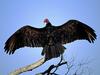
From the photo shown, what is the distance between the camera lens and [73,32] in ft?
33.1

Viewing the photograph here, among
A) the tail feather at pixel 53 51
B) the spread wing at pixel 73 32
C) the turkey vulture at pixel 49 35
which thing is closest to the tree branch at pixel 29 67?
the tail feather at pixel 53 51

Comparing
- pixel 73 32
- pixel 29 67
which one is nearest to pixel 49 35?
pixel 73 32

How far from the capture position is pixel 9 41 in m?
9.48

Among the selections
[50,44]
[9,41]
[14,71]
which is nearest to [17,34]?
[9,41]

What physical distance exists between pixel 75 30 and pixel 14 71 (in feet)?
9.92

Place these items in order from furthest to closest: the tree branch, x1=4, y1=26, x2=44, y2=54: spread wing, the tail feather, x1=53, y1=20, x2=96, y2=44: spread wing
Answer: x1=53, y1=20, x2=96, y2=44: spread wing → x1=4, y1=26, x2=44, y2=54: spread wing → the tail feather → the tree branch

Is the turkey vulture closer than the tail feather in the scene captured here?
No

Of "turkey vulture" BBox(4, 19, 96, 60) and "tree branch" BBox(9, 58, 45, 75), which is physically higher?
"turkey vulture" BBox(4, 19, 96, 60)

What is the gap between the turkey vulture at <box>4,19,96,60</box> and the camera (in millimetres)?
9469

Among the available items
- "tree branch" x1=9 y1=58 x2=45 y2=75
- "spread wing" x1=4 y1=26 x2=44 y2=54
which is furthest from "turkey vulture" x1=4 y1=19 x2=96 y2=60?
"tree branch" x1=9 y1=58 x2=45 y2=75

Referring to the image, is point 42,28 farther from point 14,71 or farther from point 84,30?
point 14,71

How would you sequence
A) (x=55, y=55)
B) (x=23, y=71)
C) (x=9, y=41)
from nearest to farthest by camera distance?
(x=23, y=71)
(x=55, y=55)
(x=9, y=41)

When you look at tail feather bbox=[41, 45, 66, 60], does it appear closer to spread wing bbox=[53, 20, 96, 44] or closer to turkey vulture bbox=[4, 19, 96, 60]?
turkey vulture bbox=[4, 19, 96, 60]

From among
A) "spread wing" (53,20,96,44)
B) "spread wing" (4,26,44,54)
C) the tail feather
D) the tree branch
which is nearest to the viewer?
the tree branch
